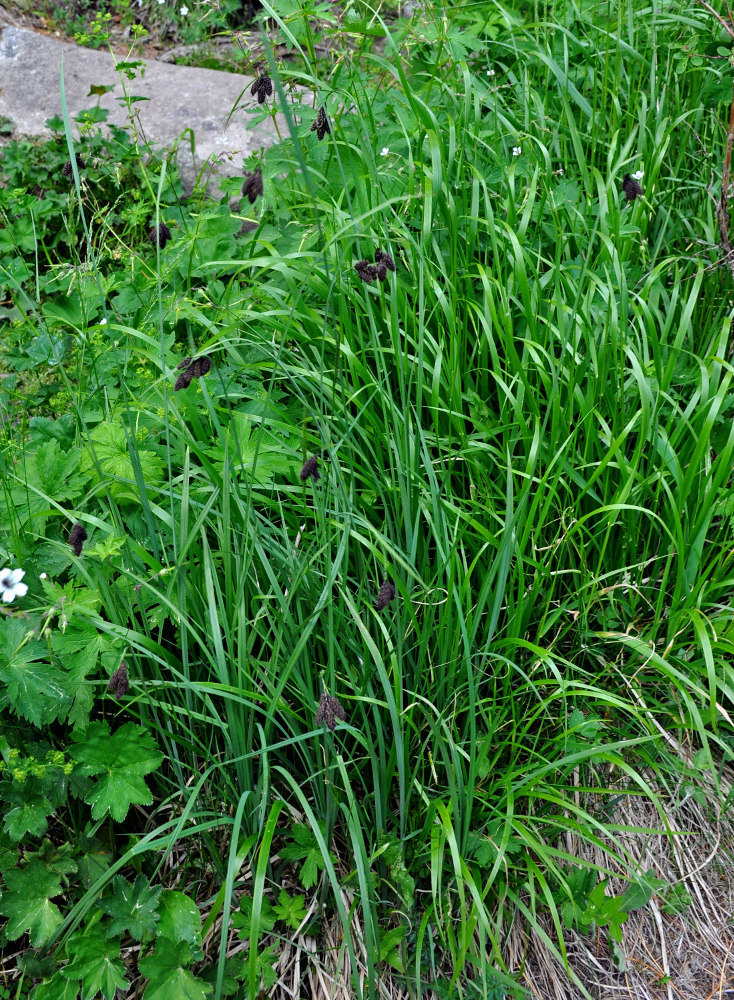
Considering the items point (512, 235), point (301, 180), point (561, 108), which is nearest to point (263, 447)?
point (512, 235)

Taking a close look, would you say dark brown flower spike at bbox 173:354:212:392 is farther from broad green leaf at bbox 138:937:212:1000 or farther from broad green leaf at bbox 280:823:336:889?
broad green leaf at bbox 138:937:212:1000

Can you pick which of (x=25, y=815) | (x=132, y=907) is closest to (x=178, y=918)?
(x=132, y=907)

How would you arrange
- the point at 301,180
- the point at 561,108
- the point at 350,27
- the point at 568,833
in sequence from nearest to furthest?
1. the point at 568,833
2. the point at 350,27
3. the point at 301,180
4. the point at 561,108

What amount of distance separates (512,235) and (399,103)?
70 cm

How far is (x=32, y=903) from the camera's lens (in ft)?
5.21

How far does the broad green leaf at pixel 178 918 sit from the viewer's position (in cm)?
157

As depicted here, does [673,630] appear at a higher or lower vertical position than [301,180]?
lower

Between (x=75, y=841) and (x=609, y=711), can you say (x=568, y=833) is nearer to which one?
(x=609, y=711)

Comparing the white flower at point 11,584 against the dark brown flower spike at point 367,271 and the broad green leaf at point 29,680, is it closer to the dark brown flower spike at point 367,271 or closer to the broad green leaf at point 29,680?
the broad green leaf at point 29,680

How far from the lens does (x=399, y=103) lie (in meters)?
2.53

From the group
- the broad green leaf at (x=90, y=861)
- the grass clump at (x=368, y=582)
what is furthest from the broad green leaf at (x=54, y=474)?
the broad green leaf at (x=90, y=861)

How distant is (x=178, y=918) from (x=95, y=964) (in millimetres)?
170

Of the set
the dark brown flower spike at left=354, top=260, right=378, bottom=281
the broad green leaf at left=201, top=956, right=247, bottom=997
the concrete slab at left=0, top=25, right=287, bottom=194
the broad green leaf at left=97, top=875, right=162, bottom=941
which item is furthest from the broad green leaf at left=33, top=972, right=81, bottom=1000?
the concrete slab at left=0, top=25, right=287, bottom=194

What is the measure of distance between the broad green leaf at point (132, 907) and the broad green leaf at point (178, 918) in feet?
0.06
